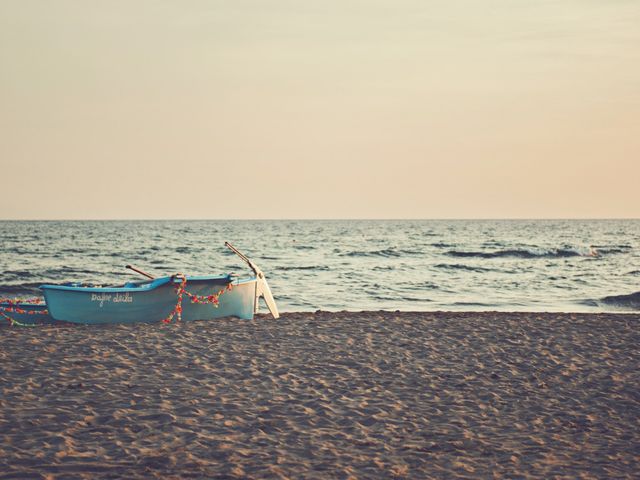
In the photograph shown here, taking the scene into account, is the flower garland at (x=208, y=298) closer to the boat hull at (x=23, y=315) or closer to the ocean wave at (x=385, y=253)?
the boat hull at (x=23, y=315)

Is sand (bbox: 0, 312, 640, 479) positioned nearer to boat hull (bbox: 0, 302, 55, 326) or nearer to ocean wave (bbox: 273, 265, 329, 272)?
boat hull (bbox: 0, 302, 55, 326)

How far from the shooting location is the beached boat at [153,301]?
16062 millimetres

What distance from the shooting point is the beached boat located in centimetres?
1606

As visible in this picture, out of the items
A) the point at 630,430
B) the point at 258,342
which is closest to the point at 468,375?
the point at 630,430

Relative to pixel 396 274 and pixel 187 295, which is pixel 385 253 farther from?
pixel 187 295

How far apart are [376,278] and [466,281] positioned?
464 centimetres

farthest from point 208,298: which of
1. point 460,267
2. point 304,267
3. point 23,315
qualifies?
point 460,267

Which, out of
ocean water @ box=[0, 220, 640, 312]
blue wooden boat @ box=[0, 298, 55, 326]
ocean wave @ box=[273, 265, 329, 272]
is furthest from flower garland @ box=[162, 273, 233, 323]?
ocean wave @ box=[273, 265, 329, 272]

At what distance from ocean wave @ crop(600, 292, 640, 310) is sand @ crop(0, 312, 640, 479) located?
11.7 metres

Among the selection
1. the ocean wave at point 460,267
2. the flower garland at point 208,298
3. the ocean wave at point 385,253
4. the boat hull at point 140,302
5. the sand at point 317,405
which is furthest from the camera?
the ocean wave at point 385,253

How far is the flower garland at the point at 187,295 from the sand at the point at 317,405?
2.48m

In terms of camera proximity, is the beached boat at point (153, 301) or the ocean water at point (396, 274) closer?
the beached boat at point (153, 301)

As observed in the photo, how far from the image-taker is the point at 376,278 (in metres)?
35.6

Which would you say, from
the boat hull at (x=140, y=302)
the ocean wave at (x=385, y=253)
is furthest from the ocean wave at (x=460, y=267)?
the boat hull at (x=140, y=302)
